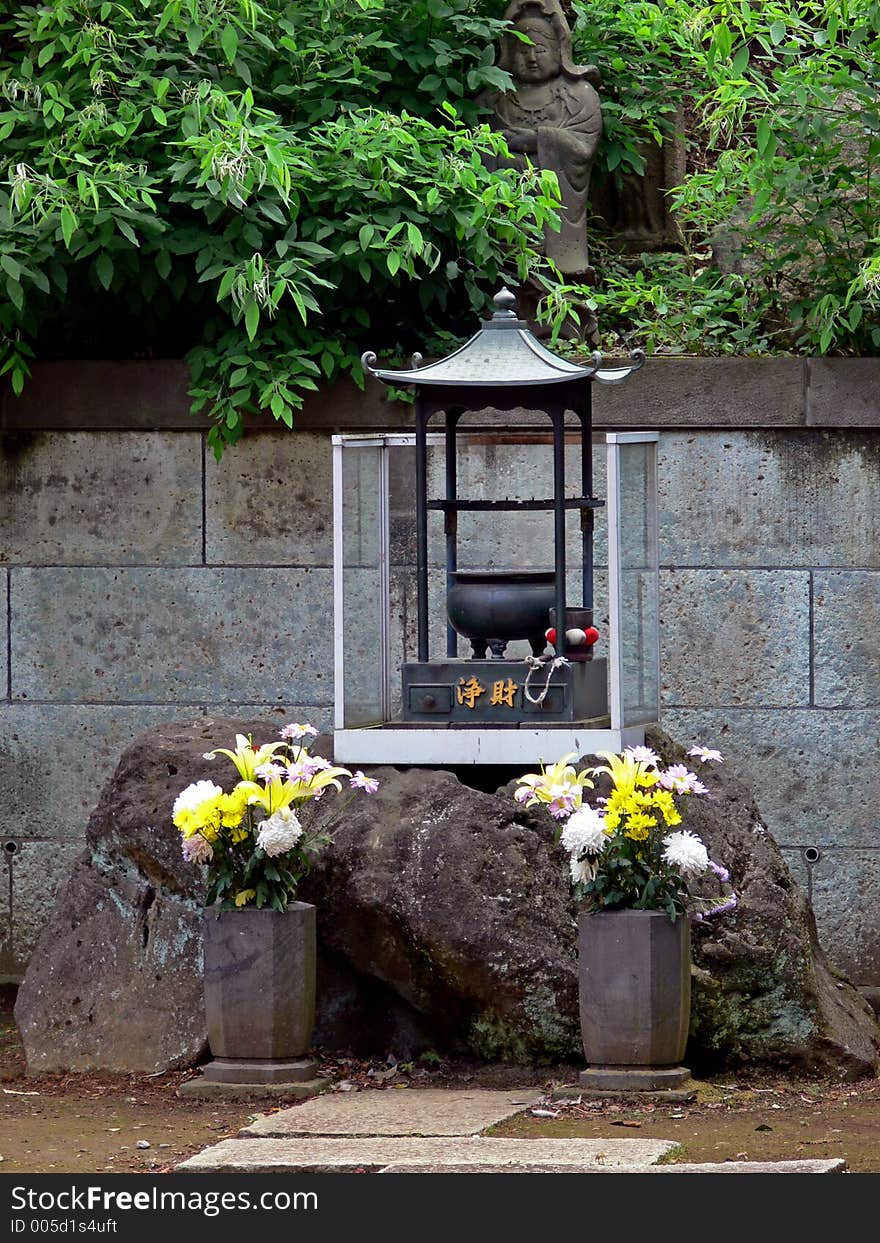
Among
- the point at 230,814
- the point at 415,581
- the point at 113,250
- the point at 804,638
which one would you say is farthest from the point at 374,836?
the point at 113,250

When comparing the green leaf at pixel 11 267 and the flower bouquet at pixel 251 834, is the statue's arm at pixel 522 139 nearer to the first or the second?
the green leaf at pixel 11 267

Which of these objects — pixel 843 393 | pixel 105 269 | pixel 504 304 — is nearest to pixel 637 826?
pixel 504 304

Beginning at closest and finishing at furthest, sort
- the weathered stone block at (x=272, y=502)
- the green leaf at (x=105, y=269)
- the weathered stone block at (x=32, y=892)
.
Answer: the green leaf at (x=105, y=269)
the weathered stone block at (x=272, y=502)
the weathered stone block at (x=32, y=892)

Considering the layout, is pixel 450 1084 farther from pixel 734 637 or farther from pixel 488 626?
pixel 734 637

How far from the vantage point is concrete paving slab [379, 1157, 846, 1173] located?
5039 mm

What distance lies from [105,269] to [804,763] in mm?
3769

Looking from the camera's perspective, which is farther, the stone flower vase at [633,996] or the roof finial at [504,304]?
the roof finial at [504,304]

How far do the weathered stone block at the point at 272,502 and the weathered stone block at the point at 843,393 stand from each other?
7.18ft

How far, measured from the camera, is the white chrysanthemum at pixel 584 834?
619 cm

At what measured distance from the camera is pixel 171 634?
860 centimetres

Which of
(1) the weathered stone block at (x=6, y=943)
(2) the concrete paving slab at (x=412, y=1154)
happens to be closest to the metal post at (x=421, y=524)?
(2) the concrete paving slab at (x=412, y=1154)

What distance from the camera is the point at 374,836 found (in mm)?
6691

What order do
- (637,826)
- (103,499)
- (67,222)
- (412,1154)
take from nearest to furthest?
(412,1154)
(637,826)
(67,222)
(103,499)

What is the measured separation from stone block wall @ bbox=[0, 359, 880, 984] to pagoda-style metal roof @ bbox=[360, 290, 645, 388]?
132cm
